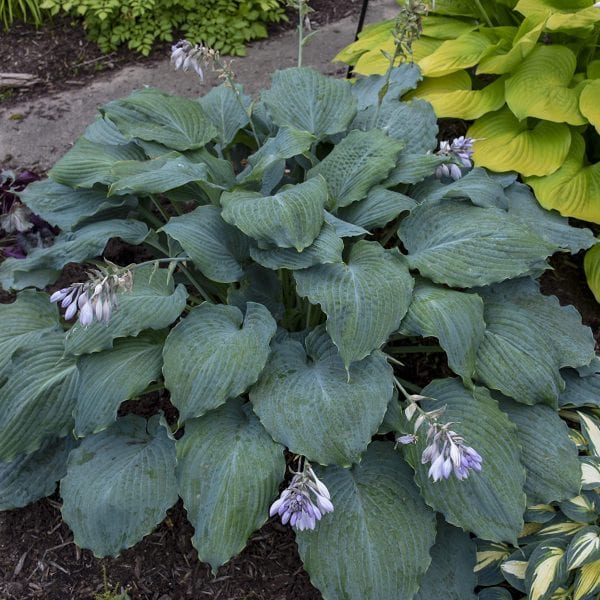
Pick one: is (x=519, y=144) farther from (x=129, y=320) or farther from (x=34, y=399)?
(x=34, y=399)

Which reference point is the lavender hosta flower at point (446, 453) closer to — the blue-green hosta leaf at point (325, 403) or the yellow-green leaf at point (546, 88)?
the blue-green hosta leaf at point (325, 403)

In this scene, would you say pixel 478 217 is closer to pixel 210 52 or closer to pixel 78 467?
pixel 210 52

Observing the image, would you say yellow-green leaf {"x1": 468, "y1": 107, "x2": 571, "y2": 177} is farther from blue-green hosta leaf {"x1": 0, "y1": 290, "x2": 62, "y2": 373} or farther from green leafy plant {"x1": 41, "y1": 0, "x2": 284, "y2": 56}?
green leafy plant {"x1": 41, "y1": 0, "x2": 284, "y2": 56}

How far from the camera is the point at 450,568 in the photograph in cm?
213

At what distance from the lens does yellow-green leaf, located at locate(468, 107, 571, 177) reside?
117 inches

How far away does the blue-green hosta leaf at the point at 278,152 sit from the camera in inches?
94.3

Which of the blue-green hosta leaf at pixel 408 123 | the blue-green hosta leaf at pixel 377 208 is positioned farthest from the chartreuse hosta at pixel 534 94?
the blue-green hosta leaf at pixel 377 208

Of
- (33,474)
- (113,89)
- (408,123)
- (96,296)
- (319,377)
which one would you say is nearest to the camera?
(96,296)

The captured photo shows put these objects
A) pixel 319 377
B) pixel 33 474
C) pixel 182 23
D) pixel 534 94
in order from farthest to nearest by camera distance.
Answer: pixel 182 23 → pixel 534 94 → pixel 33 474 → pixel 319 377

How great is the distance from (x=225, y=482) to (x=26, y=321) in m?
1.02

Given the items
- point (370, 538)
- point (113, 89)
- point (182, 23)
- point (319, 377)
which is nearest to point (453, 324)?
point (319, 377)

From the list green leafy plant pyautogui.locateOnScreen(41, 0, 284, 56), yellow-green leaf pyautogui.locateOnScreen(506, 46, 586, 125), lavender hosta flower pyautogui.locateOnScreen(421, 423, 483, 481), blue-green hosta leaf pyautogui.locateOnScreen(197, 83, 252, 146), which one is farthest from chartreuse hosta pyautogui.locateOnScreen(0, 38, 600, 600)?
green leafy plant pyautogui.locateOnScreen(41, 0, 284, 56)

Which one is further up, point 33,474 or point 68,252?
point 68,252

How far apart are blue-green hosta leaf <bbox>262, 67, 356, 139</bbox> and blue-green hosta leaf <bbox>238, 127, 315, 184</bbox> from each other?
0.20m
